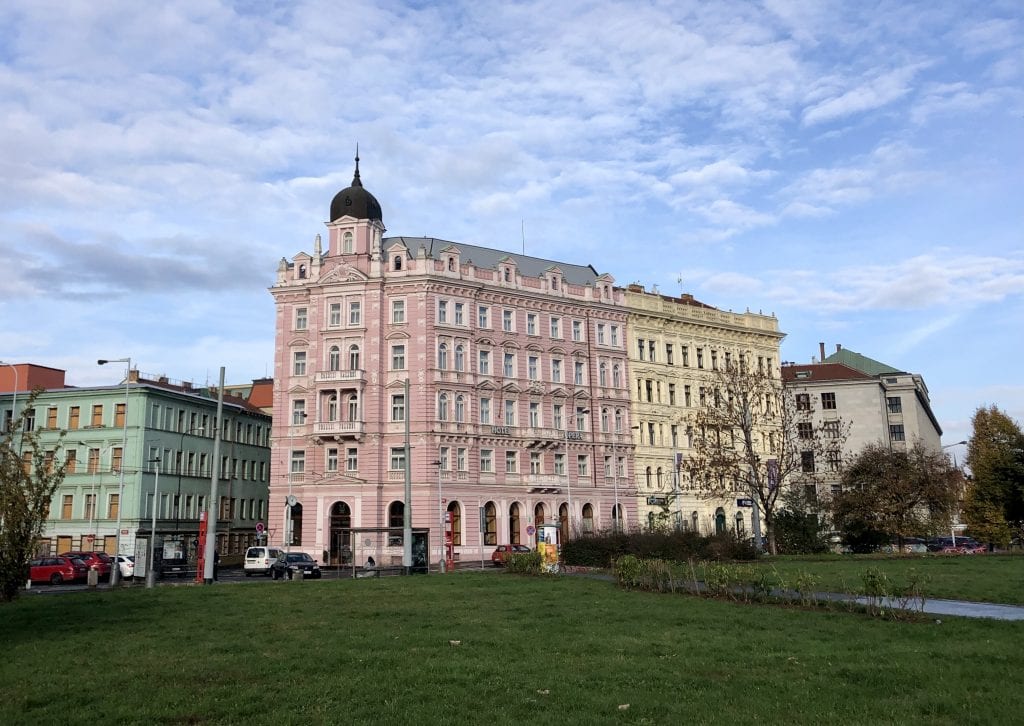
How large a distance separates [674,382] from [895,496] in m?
25.6

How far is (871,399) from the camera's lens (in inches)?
3856

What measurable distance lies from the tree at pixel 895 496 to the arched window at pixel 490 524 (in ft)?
78.1

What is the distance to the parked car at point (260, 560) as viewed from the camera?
53.3 m

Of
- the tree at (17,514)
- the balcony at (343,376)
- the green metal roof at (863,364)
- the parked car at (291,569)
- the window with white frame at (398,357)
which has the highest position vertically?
the green metal roof at (863,364)

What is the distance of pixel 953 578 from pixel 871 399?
232 feet

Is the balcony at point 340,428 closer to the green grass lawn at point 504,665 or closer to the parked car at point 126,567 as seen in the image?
the parked car at point 126,567

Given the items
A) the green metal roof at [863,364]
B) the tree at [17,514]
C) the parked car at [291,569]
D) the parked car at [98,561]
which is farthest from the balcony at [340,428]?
the green metal roof at [863,364]

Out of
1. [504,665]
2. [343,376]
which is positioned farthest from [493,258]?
[504,665]

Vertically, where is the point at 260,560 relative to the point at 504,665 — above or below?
above

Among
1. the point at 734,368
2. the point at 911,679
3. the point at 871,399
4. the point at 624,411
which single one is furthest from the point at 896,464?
the point at 911,679

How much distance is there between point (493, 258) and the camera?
7650 cm

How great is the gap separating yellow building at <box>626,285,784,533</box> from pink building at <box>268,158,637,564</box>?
3089 millimetres

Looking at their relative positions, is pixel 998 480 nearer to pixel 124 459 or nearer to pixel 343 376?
pixel 343 376

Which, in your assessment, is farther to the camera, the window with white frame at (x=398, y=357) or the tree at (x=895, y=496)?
the window with white frame at (x=398, y=357)
